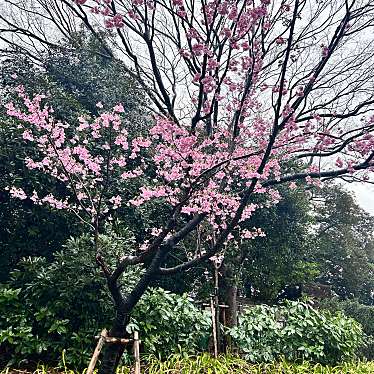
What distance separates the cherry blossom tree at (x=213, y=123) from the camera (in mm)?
2670

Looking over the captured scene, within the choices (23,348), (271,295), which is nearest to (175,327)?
(23,348)

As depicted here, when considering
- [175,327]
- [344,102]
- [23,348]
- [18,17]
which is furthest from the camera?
[18,17]

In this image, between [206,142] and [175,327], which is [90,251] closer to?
[175,327]

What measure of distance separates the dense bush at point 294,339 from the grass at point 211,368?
20 cm

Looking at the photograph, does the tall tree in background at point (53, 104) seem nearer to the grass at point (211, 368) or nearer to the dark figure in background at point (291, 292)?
the grass at point (211, 368)

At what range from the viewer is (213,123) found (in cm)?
492

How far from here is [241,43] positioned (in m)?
3.19

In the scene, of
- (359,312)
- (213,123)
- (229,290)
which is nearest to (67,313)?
(213,123)

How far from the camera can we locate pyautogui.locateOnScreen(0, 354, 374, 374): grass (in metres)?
3.21

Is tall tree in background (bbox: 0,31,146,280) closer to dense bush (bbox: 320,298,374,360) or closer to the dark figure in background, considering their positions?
→ dense bush (bbox: 320,298,374,360)

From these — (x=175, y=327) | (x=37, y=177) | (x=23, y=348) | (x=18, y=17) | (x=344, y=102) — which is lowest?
(x=23, y=348)

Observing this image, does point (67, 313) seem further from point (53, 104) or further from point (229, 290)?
point (229, 290)

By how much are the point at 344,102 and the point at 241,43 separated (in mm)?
3107

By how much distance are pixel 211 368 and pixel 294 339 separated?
58.2 inches
